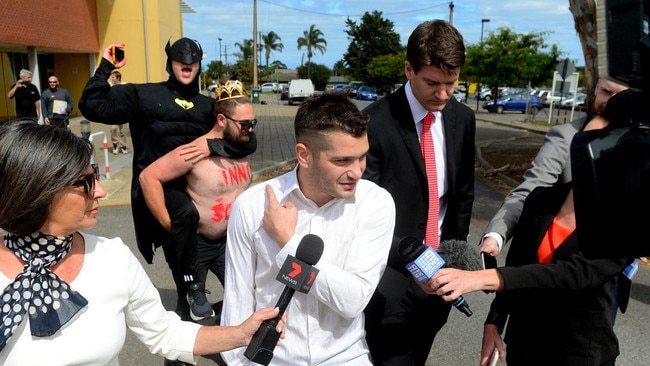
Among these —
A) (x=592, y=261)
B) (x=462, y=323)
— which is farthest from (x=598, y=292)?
(x=462, y=323)

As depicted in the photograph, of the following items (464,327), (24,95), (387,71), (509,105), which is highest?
(387,71)

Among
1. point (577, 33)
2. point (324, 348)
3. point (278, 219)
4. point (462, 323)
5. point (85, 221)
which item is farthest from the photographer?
point (577, 33)

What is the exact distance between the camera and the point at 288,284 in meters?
1.90

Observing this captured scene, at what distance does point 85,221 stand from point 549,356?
1.96 meters

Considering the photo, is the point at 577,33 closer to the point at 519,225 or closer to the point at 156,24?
the point at 519,225

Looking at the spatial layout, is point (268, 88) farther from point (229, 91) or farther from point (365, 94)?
point (229, 91)

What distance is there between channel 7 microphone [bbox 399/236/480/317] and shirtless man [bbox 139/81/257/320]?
1873 millimetres

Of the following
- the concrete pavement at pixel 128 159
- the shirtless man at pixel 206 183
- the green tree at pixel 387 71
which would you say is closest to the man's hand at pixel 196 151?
the shirtless man at pixel 206 183

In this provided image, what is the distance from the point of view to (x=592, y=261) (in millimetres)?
2150

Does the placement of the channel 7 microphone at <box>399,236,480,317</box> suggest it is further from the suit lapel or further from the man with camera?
the man with camera

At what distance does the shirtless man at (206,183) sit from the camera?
362 centimetres

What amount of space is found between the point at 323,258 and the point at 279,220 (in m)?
0.25

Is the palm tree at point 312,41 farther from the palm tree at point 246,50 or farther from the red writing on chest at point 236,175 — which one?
the red writing on chest at point 236,175

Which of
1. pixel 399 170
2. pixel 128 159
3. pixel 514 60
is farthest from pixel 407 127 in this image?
pixel 514 60
